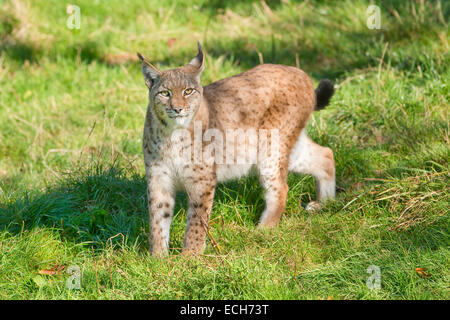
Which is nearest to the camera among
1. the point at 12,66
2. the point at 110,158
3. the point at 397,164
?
the point at 397,164

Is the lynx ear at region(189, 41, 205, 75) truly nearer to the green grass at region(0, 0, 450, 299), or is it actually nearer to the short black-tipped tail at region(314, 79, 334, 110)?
the green grass at region(0, 0, 450, 299)

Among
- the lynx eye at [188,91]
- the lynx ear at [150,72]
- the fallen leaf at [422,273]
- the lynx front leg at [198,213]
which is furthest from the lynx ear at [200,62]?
the fallen leaf at [422,273]

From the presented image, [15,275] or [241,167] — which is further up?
[241,167]

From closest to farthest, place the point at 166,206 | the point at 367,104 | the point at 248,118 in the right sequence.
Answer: the point at 166,206, the point at 248,118, the point at 367,104

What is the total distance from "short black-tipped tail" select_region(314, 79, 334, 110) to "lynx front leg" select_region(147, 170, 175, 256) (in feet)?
5.72

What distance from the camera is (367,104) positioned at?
20.8 feet

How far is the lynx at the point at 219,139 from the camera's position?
4367 millimetres

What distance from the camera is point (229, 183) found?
5.35 metres

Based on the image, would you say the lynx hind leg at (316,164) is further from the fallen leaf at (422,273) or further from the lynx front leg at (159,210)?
the fallen leaf at (422,273)

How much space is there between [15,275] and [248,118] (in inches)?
84.3

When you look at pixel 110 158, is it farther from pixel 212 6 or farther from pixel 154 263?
pixel 212 6

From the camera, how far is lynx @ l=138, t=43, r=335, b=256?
437 cm
